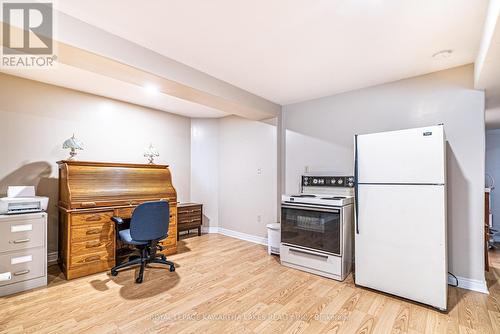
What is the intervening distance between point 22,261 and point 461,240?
4.78m

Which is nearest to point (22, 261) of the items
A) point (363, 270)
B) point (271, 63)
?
point (271, 63)

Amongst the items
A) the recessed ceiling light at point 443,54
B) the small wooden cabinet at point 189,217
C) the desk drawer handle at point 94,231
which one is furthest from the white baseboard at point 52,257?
the recessed ceiling light at point 443,54

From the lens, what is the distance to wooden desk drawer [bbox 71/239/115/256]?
2876mm

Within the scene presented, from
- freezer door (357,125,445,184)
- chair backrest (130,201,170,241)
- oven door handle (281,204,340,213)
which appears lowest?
chair backrest (130,201,170,241)

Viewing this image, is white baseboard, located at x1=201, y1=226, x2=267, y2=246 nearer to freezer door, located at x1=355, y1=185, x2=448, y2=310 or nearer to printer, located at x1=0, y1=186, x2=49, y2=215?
freezer door, located at x1=355, y1=185, x2=448, y2=310

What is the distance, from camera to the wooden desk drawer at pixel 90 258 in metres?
2.87

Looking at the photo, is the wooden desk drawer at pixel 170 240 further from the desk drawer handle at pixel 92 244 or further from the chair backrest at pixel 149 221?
the desk drawer handle at pixel 92 244

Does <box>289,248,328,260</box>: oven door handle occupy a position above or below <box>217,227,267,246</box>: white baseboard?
above

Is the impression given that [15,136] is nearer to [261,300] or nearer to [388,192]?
[261,300]

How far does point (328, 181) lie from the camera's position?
11.9ft

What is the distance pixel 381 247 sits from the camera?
254 cm

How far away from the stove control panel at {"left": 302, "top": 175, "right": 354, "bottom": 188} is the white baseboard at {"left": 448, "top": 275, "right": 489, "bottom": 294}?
1520 millimetres

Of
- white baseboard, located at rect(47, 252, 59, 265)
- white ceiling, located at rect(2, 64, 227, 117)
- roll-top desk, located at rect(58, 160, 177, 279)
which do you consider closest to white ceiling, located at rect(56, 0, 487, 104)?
white ceiling, located at rect(2, 64, 227, 117)

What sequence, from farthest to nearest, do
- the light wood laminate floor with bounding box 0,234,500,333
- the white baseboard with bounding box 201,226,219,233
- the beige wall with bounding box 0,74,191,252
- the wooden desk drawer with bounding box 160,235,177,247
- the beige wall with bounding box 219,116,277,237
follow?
the white baseboard with bounding box 201,226,219,233 < the beige wall with bounding box 219,116,277,237 < the wooden desk drawer with bounding box 160,235,177,247 < the beige wall with bounding box 0,74,191,252 < the light wood laminate floor with bounding box 0,234,500,333
